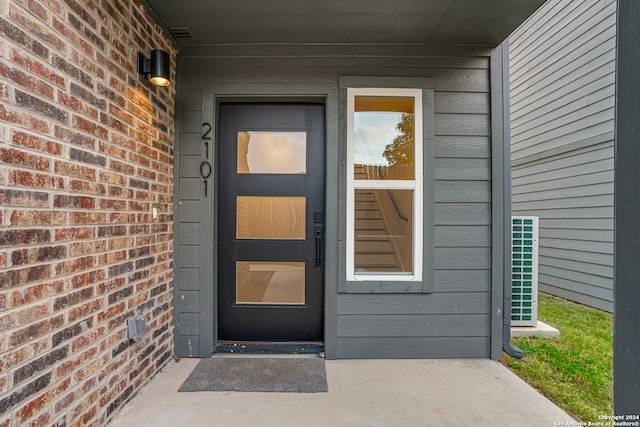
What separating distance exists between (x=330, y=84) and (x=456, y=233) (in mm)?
1541

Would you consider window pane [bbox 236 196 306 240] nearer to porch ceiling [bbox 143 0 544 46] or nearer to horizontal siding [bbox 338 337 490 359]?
horizontal siding [bbox 338 337 490 359]

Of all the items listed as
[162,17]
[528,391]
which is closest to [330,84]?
[162,17]

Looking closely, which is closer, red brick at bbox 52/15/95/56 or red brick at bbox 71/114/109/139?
red brick at bbox 52/15/95/56

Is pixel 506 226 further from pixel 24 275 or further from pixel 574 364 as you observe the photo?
pixel 24 275

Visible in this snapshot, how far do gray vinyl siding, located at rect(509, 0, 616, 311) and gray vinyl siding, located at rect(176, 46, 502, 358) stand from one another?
246 centimetres

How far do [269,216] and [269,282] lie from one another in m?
0.55

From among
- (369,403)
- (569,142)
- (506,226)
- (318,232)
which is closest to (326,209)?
(318,232)

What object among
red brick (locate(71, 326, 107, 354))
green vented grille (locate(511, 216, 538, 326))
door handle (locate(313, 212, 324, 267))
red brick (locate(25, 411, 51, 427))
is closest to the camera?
red brick (locate(25, 411, 51, 427))

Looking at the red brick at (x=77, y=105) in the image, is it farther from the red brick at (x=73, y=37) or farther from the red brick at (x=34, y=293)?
the red brick at (x=34, y=293)

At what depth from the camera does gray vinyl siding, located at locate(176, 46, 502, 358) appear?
2535 millimetres

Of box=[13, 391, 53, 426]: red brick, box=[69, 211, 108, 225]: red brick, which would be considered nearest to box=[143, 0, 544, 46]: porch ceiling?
box=[69, 211, 108, 225]: red brick

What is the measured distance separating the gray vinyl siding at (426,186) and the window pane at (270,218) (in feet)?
0.96

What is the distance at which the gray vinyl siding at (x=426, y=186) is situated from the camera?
2.54 meters

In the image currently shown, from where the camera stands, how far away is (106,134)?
1749mm
